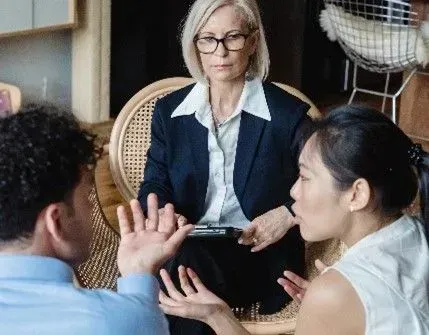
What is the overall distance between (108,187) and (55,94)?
1.01 meters

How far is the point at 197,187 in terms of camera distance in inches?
80.0

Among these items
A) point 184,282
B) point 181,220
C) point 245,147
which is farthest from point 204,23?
point 184,282

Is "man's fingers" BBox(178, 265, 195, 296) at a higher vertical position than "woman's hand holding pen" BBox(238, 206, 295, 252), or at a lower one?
lower

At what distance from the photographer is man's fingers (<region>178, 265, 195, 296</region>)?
70.4 inches

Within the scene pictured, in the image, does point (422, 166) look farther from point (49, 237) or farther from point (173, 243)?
point (49, 237)

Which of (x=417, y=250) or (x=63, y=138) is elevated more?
(x=63, y=138)

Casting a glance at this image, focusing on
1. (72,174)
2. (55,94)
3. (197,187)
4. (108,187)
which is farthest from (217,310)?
(55,94)

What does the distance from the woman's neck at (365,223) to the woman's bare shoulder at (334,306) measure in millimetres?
124

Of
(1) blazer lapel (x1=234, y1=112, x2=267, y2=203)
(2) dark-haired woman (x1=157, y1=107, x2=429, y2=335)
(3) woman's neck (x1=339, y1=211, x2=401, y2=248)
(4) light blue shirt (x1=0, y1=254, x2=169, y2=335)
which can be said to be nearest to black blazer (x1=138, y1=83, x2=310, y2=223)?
(1) blazer lapel (x1=234, y1=112, x2=267, y2=203)

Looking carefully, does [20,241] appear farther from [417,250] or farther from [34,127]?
[417,250]

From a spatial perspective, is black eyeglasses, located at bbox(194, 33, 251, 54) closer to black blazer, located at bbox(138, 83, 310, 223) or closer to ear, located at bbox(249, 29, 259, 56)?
ear, located at bbox(249, 29, 259, 56)

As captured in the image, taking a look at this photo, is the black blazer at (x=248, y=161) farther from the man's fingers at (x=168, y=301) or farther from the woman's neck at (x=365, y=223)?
the woman's neck at (x=365, y=223)

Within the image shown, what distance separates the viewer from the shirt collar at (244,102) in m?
2.04

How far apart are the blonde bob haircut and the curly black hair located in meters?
0.90
